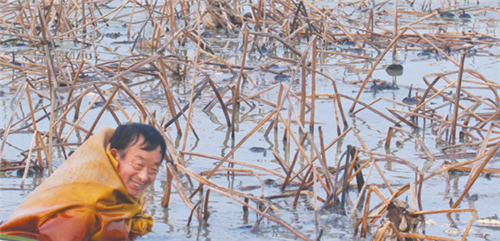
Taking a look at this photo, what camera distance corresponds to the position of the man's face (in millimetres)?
2367

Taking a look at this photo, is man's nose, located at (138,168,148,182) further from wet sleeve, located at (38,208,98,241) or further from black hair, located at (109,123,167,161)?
wet sleeve, located at (38,208,98,241)

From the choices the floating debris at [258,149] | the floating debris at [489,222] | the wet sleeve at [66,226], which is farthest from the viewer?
the floating debris at [258,149]

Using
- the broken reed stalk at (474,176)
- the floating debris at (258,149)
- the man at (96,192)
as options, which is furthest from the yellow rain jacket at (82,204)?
the floating debris at (258,149)

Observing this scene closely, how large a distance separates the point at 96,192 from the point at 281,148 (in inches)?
85.9

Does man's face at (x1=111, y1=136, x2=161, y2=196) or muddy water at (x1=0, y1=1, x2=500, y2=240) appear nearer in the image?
man's face at (x1=111, y1=136, x2=161, y2=196)

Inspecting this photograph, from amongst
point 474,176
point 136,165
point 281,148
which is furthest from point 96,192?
point 281,148

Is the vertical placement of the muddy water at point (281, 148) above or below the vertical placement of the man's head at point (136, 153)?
below

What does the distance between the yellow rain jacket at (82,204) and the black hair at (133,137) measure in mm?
47

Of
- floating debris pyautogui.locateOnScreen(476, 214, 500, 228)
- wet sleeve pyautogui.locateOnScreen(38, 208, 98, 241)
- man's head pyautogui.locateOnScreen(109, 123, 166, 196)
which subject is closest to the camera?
wet sleeve pyautogui.locateOnScreen(38, 208, 98, 241)

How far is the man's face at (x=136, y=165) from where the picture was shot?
2.37m

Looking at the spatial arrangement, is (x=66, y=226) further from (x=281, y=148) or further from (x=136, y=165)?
(x=281, y=148)

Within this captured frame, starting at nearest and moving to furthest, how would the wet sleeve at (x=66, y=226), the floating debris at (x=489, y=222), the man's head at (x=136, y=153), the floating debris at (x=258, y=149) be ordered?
the wet sleeve at (x=66, y=226) → the man's head at (x=136, y=153) → the floating debris at (x=489, y=222) → the floating debris at (x=258, y=149)

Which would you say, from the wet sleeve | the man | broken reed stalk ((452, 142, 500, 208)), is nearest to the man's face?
the man

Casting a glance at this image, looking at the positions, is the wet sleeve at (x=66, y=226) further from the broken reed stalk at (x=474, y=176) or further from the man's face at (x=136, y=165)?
the broken reed stalk at (x=474, y=176)
